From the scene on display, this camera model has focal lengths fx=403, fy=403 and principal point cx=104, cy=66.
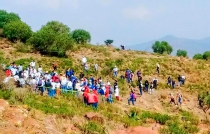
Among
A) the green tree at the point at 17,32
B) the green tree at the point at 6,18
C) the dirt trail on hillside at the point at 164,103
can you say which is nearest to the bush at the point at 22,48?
the green tree at the point at 17,32

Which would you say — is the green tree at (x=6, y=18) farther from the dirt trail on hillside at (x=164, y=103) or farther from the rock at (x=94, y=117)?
the rock at (x=94, y=117)

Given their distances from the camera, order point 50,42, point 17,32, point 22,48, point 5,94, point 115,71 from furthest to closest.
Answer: point 17,32
point 50,42
point 22,48
point 115,71
point 5,94

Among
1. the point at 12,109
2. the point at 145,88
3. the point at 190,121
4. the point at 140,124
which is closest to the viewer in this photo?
the point at 12,109

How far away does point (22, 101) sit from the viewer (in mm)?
24047

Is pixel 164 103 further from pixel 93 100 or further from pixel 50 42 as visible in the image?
pixel 50 42

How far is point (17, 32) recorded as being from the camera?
50562 millimetres

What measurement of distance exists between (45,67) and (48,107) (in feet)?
57.8

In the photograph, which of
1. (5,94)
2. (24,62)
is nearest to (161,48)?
(24,62)

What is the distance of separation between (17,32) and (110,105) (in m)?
25.2

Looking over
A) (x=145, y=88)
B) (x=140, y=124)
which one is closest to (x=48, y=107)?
(x=140, y=124)

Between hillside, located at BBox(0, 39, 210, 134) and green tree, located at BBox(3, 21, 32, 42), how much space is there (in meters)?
1.07

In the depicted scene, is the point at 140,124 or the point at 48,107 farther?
the point at 140,124

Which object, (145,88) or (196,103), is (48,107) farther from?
(196,103)

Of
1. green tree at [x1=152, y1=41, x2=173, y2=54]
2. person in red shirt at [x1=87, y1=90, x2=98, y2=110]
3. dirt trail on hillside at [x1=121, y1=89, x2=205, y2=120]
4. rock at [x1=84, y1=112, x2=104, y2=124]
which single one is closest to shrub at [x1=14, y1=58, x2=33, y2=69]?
dirt trail on hillside at [x1=121, y1=89, x2=205, y2=120]
